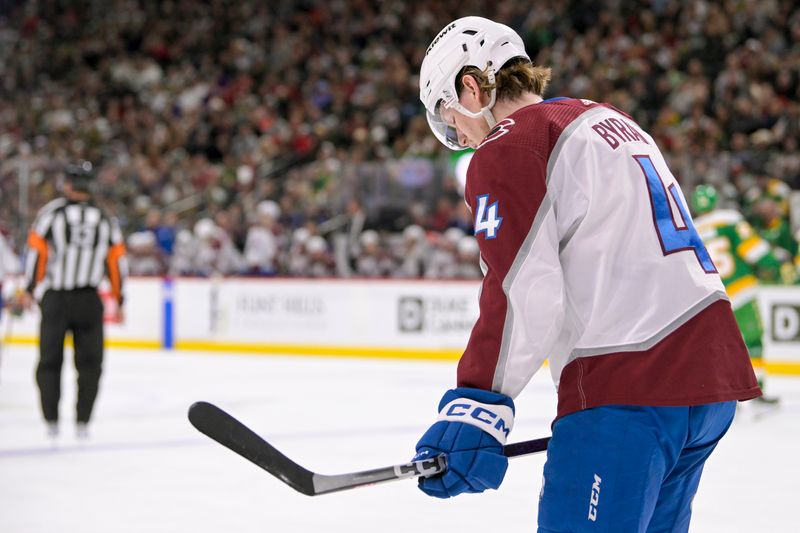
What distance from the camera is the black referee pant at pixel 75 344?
6035mm

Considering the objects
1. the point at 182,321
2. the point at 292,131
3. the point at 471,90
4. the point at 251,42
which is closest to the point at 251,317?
the point at 182,321

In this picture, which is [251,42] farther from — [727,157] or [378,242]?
[727,157]

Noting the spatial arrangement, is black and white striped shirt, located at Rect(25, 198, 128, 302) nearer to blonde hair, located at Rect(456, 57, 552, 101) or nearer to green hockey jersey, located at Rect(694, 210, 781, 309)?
green hockey jersey, located at Rect(694, 210, 781, 309)

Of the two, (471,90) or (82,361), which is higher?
(471,90)

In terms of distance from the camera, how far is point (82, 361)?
6070 mm

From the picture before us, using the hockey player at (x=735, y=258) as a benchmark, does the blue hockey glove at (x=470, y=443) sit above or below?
below

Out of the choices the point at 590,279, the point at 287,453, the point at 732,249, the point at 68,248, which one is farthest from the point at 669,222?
the point at 732,249

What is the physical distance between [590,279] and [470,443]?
312 mm

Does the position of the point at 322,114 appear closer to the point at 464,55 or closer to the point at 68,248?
the point at 68,248

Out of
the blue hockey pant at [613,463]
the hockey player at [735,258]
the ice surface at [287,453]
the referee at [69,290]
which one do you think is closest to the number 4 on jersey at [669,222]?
the blue hockey pant at [613,463]

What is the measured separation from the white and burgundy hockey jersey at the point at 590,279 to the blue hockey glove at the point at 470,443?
0.03m

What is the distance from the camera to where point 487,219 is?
1.68 m

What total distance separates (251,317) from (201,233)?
1421mm

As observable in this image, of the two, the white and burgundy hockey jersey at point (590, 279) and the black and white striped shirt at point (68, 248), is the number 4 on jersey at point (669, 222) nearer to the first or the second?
the white and burgundy hockey jersey at point (590, 279)
